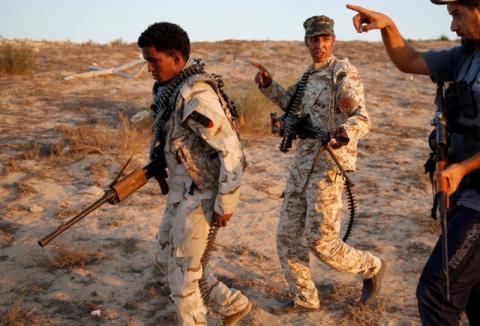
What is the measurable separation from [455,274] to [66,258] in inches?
127

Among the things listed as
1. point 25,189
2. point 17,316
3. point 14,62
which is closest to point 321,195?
point 17,316

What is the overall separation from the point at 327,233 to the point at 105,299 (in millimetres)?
1814

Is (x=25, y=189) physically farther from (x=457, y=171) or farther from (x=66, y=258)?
(x=457, y=171)

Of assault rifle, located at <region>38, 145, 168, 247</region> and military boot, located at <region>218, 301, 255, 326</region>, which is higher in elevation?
assault rifle, located at <region>38, 145, 168, 247</region>

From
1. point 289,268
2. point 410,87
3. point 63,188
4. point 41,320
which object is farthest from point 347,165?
point 410,87

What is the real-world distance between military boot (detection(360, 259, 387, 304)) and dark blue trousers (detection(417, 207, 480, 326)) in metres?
1.45

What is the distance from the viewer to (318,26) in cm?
346

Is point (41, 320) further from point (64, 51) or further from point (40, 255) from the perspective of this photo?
point (64, 51)

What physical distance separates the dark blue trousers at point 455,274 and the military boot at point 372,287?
1452 mm

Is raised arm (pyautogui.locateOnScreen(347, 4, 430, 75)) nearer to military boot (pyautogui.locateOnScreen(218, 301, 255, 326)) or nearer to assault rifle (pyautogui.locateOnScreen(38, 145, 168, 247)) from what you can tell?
assault rifle (pyautogui.locateOnScreen(38, 145, 168, 247))

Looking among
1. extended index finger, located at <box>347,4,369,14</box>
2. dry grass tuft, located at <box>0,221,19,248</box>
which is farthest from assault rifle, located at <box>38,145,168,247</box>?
dry grass tuft, located at <box>0,221,19,248</box>

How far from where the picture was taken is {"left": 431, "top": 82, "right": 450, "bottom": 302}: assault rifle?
2.19m

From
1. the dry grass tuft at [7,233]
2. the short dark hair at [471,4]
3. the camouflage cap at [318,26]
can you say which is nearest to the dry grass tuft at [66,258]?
the dry grass tuft at [7,233]

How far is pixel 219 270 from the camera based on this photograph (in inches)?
175
